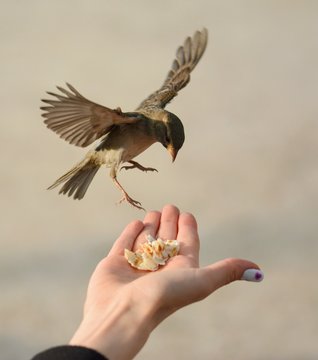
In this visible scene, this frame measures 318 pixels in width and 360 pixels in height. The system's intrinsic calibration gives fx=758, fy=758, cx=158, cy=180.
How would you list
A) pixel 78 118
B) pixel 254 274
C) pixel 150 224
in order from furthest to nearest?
pixel 150 224
pixel 78 118
pixel 254 274

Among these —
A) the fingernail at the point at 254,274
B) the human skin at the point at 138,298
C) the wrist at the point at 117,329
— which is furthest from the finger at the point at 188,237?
the wrist at the point at 117,329

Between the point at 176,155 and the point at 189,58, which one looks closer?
the point at 176,155

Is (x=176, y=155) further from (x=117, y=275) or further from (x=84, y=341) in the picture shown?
(x=84, y=341)

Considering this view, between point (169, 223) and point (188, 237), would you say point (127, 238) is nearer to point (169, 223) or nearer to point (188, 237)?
point (169, 223)

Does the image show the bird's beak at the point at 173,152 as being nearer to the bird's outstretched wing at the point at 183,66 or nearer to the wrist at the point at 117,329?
the bird's outstretched wing at the point at 183,66

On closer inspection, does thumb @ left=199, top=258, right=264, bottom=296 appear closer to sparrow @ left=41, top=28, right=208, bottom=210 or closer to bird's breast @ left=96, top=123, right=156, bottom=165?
sparrow @ left=41, top=28, right=208, bottom=210

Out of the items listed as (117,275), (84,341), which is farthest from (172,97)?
(84,341)

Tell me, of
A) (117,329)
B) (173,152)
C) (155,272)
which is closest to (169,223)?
(173,152)
